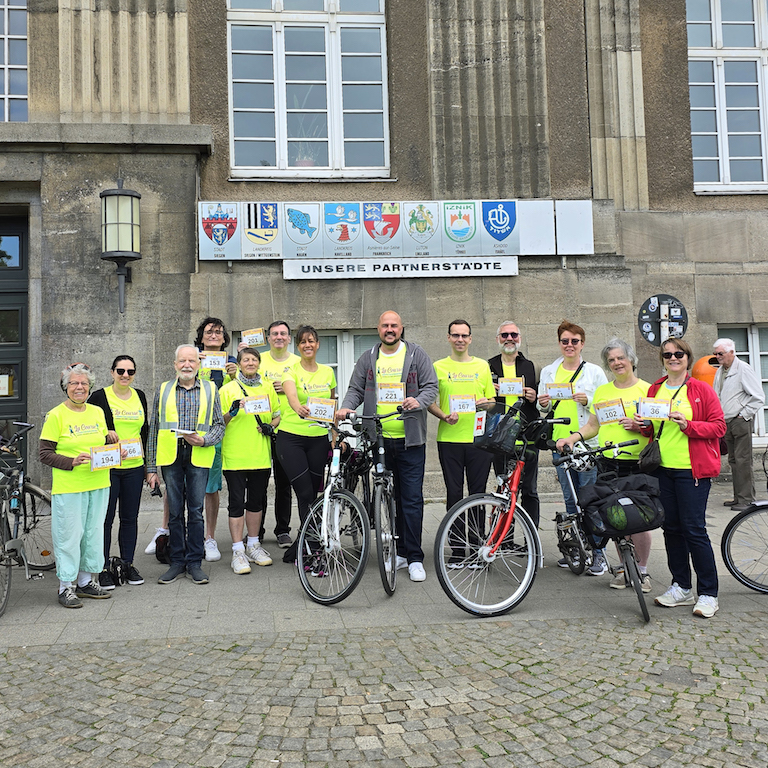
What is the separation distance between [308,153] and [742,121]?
6.48 meters

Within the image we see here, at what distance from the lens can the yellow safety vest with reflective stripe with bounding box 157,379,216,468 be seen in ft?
18.5

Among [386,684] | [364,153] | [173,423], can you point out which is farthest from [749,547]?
[364,153]

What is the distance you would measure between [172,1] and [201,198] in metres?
2.49

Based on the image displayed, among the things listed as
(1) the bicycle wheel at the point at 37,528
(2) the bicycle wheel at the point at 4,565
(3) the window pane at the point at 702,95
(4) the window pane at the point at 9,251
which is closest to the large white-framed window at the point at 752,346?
(3) the window pane at the point at 702,95

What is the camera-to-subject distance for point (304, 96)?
10188mm

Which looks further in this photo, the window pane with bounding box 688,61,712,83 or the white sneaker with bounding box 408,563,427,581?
the window pane with bounding box 688,61,712,83

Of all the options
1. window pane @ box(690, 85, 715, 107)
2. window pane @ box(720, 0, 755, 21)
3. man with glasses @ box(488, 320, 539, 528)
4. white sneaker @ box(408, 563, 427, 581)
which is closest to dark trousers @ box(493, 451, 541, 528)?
man with glasses @ box(488, 320, 539, 528)

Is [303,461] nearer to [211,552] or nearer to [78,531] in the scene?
[211,552]

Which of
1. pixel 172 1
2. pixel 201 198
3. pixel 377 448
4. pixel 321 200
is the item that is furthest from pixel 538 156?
pixel 377 448

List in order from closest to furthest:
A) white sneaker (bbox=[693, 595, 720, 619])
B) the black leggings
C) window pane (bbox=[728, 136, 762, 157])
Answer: white sneaker (bbox=[693, 595, 720, 619]) → the black leggings → window pane (bbox=[728, 136, 762, 157])

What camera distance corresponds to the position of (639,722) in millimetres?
3348

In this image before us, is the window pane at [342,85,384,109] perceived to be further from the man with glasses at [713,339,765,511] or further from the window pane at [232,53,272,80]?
the man with glasses at [713,339,765,511]

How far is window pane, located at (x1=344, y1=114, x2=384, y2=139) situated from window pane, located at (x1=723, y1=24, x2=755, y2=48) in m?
5.40

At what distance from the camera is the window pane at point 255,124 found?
9969mm
